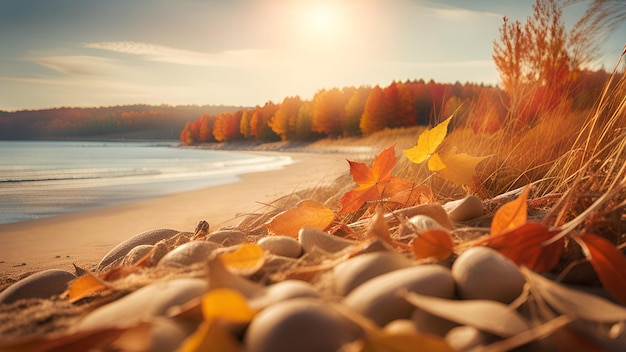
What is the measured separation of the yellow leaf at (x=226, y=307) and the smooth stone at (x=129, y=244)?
1.37 metres

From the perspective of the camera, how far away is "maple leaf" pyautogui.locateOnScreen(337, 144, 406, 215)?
5.22 ft

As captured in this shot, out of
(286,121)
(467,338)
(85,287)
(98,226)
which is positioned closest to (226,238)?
(85,287)

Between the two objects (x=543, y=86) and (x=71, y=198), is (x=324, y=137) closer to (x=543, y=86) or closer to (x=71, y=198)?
(x=71, y=198)

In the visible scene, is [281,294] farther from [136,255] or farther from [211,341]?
[136,255]

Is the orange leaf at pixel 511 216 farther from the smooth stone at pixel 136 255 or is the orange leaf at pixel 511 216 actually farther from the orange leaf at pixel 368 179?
the smooth stone at pixel 136 255

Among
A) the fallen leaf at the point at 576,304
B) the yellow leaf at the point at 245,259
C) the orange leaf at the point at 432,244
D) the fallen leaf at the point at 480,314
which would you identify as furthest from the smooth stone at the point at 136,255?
the fallen leaf at the point at 576,304

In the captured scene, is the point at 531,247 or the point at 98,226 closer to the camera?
the point at 531,247

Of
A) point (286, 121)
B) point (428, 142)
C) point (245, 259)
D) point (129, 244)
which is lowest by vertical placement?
point (286, 121)

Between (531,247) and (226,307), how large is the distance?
0.67 metres

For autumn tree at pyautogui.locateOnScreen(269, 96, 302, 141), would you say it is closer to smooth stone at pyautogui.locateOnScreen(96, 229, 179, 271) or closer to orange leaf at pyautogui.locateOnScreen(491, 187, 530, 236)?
smooth stone at pyautogui.locateOnScreen(96, 229, 179, 271)

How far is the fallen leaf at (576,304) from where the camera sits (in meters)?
0.70

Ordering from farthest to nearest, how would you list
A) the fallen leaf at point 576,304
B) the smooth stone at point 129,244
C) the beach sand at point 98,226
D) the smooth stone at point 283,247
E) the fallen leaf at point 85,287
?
1. the beach sand at point 98,226
2. the smooth stone at point 129,244
3. the smooth stone at point 283,247
4. the fallen leaf at point 85,287
5. the fallen leaf at point 576,304

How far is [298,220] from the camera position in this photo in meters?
1.50

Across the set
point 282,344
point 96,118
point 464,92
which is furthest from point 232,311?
point 96,118
